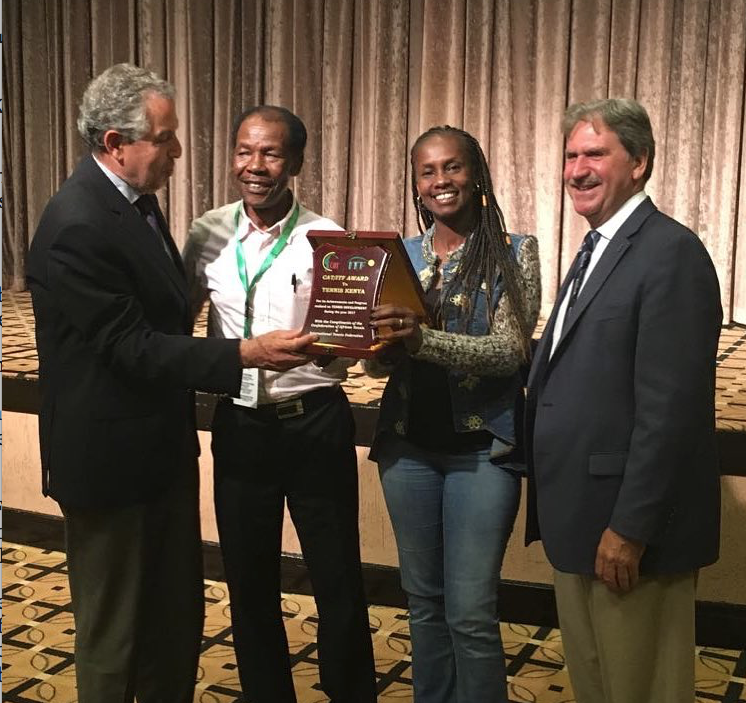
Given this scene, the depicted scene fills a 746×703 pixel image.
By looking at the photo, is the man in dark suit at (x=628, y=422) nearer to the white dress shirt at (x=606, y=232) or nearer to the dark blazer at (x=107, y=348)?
the white dress shirt at (x=606, y=232)

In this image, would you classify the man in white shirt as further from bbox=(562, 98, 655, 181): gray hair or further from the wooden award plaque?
bbox=(562, 98, 655, 181): gray hair

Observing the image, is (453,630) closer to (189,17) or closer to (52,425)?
(52,425)

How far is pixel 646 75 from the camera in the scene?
20.2 feet

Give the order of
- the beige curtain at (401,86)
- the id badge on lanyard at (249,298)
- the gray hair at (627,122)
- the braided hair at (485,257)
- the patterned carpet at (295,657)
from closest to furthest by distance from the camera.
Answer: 1. the gray hair at (627,122)
2. the braided hair at (485,257)
3. the id badge on lanyard at (249,298)
4. the patterned carpet at (295,657)
5. the beige curtain at (401,86)

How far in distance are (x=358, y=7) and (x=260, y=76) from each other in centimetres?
85

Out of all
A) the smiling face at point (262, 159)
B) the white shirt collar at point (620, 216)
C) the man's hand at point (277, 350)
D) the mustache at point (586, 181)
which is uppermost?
the smiling face at point (262, 159)

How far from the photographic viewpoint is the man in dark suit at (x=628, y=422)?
1.60 metres

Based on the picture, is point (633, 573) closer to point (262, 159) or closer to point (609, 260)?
point (609, 260)

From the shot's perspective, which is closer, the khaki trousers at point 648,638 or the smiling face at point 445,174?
the khaki trousers at point 648,638

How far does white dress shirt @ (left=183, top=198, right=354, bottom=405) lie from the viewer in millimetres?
2127

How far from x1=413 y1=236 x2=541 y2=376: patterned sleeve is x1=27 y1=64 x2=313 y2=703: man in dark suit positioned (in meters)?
0.25

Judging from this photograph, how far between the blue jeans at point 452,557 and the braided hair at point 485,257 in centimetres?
28

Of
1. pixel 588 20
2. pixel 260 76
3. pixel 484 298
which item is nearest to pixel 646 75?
pixel 588 20

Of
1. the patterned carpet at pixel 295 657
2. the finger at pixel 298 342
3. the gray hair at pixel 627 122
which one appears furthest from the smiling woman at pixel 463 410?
the patterned carpet at pixel 295 657
